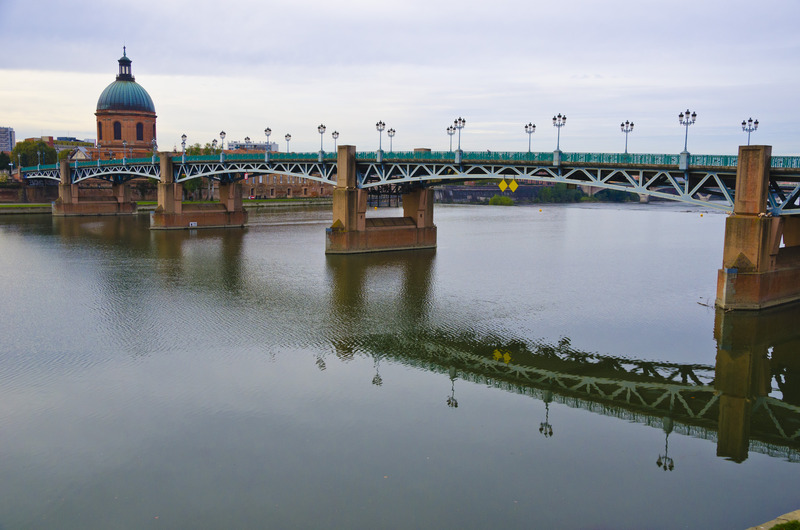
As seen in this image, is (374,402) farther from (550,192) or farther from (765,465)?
(550,192)

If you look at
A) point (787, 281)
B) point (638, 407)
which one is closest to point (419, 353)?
point (638, 407)

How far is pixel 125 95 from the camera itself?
128875 millimetres

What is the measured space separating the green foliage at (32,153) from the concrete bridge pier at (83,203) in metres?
47.8

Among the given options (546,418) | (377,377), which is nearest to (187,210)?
(377,377)

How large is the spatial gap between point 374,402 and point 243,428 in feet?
13.7

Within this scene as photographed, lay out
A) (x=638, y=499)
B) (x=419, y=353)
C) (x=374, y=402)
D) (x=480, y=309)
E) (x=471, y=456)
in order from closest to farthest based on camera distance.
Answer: (x=638, y=499) → (x=471, y=456) → (x=374, y=402) → (x=419, y=353) → (x=480, y=309)

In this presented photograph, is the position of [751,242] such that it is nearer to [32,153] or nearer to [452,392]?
[452,392]

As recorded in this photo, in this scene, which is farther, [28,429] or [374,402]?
[374,402]

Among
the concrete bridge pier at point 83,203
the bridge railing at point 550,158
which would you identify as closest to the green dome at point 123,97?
the concrete bridge pier at point 83,203

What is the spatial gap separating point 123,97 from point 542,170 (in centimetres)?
10429

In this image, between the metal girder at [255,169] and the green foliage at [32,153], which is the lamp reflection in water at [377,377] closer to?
the metal girder at [255,169]

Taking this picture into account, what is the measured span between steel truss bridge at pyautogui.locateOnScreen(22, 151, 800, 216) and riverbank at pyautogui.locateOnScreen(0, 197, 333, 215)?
34.8 m

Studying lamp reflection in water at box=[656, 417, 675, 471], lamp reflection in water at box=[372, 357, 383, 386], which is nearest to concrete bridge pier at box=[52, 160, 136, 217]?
lamp reflection in water at box=[372, 357, 383, 386]

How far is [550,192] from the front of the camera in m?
163
